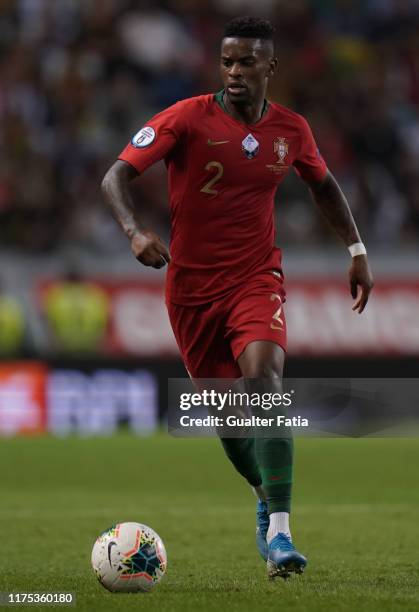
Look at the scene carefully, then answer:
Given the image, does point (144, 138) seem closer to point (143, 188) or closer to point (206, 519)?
point (206, 519)

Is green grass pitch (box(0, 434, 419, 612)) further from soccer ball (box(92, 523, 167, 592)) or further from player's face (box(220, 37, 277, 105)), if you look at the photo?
player's face (box(220, 37, 277, 105))

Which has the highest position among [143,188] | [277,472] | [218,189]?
[143,188]

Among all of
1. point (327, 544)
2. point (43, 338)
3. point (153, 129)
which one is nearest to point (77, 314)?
point (43, 338)

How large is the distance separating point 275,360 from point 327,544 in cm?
187

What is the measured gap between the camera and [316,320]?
1577 centimetres

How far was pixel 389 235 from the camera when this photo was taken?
1609cm

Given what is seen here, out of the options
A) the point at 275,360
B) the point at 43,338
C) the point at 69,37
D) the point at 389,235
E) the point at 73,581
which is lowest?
the point at 73,581

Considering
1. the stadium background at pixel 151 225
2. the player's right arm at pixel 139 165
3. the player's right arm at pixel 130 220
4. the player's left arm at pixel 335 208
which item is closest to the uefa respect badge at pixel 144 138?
the player's right arm at pixel 139 165

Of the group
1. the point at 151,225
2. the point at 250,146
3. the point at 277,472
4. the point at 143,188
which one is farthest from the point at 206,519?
the point at 143,188

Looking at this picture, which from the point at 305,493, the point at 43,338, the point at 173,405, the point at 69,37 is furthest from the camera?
the point at 69,37

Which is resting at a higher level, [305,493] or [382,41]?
[382,41]

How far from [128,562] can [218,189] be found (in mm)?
1690

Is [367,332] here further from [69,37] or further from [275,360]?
[275,360]

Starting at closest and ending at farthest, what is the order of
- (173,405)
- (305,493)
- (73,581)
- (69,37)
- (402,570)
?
(73,581), (402,570), (173,405), (305,493), (69,37)
